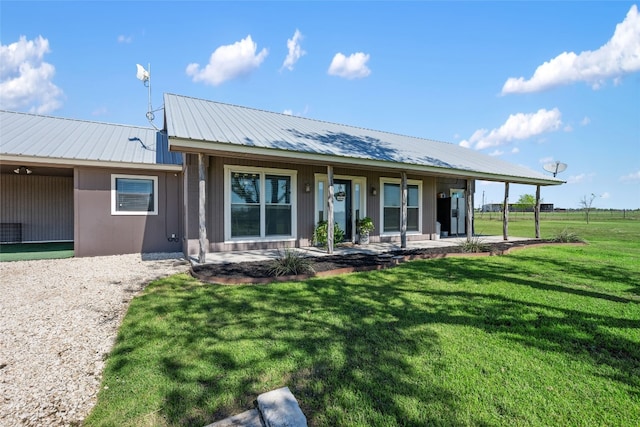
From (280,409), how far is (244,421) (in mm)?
238

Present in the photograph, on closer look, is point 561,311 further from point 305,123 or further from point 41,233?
point 41,233

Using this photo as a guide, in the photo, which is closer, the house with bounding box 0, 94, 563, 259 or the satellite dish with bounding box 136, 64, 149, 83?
the house with bounding box 0, 94, 563, 259

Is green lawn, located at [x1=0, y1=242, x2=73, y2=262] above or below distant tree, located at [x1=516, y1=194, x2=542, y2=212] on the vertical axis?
below

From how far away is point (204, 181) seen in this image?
21.0 ft

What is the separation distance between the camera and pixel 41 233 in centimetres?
1081

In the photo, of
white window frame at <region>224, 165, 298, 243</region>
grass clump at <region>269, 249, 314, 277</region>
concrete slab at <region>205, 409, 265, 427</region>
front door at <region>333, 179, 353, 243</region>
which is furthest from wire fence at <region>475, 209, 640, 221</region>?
concrete slab at <region>205, 409, 265, 427</region>

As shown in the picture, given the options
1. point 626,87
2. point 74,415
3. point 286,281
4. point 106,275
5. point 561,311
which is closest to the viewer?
point 74,415

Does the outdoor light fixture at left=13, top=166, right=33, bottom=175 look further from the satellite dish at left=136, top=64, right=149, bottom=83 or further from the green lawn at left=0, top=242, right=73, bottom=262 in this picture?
the satellite dish at left=136, top=64, right=149, bottom=83

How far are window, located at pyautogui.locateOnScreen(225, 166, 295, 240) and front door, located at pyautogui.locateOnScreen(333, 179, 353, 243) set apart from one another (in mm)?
1572

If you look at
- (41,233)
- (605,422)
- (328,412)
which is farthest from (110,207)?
(605,422)

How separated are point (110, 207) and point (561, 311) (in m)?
10.4

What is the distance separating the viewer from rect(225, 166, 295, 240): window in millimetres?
8133

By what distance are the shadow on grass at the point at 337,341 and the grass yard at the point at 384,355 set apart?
0.01 m

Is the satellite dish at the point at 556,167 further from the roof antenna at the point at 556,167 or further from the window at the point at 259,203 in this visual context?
the window at the point at 259,203
